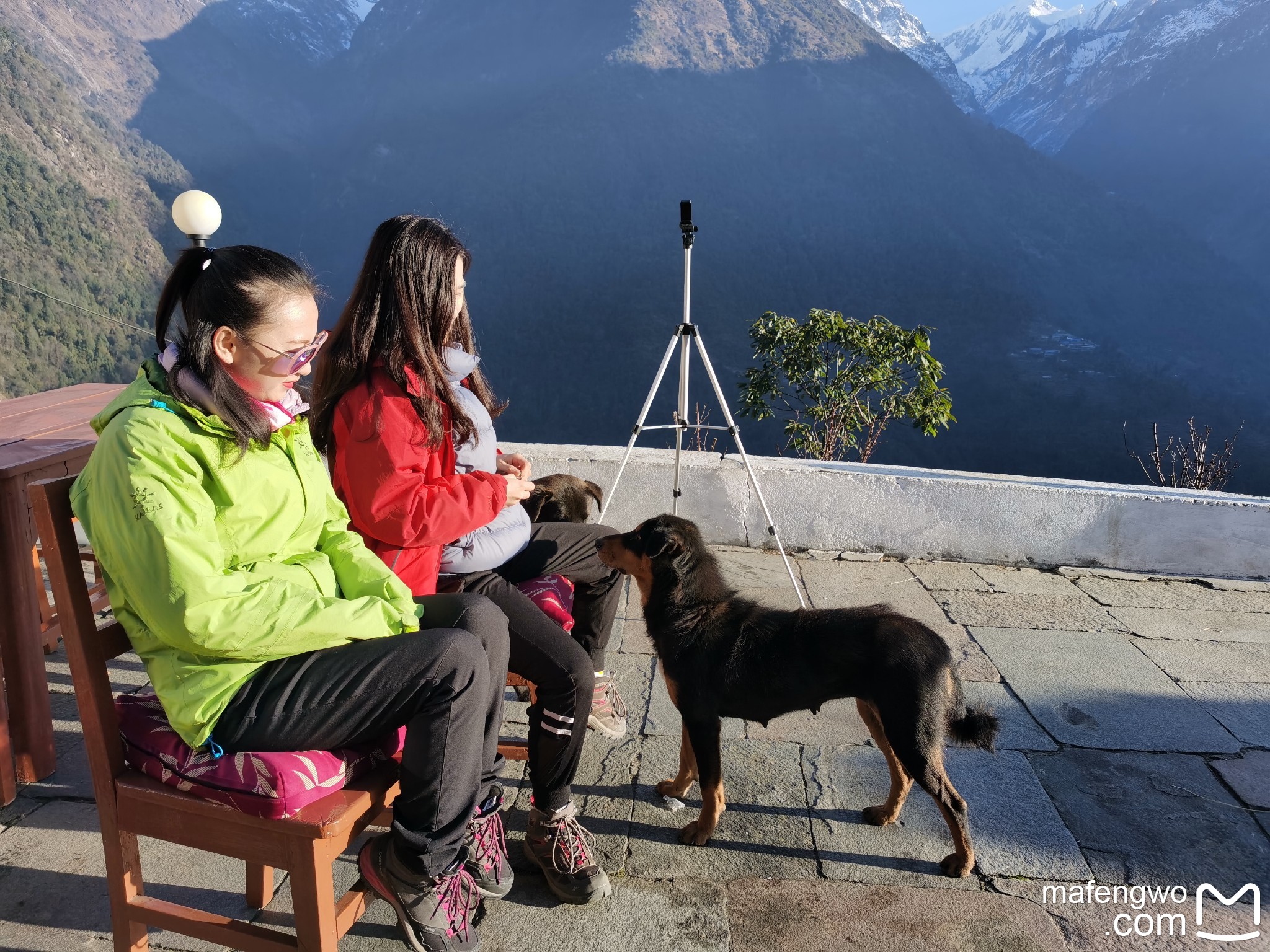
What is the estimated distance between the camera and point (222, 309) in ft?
5.20

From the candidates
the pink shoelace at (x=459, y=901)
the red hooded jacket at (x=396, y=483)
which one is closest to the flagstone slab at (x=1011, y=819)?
the pink shoelace at (x=459, y=901)

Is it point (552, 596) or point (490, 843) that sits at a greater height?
point (552, 596)

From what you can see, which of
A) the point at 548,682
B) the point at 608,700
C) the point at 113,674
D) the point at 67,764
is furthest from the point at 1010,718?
the point at 113,674

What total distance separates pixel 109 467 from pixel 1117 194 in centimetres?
4522

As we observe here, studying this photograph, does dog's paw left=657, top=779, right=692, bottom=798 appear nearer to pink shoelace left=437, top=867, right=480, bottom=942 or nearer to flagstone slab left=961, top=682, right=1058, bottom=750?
pink shoelace left=437, top=867, right=480, bottom=942

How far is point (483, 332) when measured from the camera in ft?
104

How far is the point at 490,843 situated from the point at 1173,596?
3.86 m

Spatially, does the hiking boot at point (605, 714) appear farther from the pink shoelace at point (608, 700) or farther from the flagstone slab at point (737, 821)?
the flagstone slab at point (737, 821)

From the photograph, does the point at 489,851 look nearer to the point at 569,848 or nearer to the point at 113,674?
the point at 569,848

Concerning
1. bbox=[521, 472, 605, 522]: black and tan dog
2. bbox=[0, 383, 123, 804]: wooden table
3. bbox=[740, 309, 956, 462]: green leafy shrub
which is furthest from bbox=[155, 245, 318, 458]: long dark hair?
bbox=[740, 309, 956, 462]: green leafy shrub

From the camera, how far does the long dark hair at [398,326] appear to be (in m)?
1.98

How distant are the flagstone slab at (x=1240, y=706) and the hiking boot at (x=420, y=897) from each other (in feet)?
8.97

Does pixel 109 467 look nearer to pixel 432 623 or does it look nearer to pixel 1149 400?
pixel 432 623

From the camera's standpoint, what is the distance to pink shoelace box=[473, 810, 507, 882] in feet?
6.38
